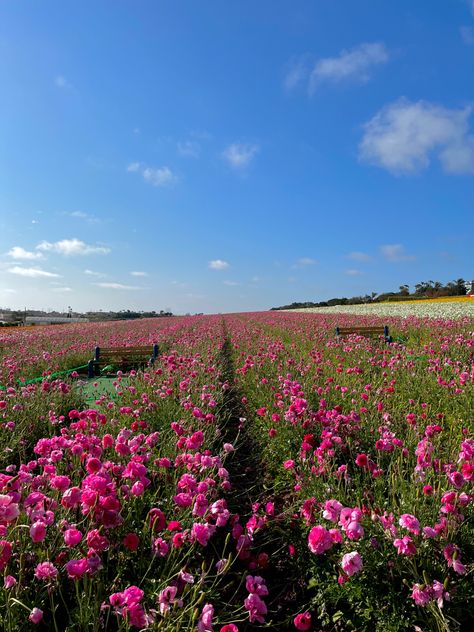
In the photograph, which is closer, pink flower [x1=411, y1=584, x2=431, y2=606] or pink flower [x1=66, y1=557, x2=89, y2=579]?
pink flower [x1=66, y1=557, x2=89, y2=579]

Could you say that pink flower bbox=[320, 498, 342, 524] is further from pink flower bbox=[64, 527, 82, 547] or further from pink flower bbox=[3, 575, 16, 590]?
pink flower bbox=[3, 575, 16, 590]

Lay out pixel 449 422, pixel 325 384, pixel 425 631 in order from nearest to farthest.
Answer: pixel 425 631, pixel 449 422, pixel 325 384

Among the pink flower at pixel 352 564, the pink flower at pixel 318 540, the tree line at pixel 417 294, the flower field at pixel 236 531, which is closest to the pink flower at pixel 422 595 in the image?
the flower field at pixel 236 531

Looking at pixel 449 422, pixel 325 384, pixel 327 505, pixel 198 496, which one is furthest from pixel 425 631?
pixel 325 384

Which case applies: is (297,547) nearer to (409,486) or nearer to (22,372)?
(409,486)

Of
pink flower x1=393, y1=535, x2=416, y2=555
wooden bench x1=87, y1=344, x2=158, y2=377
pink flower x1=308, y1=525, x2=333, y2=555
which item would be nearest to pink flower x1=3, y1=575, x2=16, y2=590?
pink flower x1=308, y1=525, x2=333, y2=555

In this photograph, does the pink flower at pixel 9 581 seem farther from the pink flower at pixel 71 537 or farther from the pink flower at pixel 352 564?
the pink flower at pixel 352 564

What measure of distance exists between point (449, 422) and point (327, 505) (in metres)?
3.06

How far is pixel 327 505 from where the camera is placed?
76.6 inches

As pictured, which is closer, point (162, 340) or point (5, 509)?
point (5, 509)

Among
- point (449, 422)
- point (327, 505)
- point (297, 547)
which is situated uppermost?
point (327, 505)

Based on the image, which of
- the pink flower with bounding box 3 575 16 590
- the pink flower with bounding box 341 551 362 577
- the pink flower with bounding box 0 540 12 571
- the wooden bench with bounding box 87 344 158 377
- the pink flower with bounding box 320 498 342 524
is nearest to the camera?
the pink flower with bounding box 0 540 12 571

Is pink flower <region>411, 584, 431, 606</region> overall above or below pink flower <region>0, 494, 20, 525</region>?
below

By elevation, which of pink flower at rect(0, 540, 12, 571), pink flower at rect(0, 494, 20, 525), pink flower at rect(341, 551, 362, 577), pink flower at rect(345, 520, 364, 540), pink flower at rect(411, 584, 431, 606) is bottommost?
pink flower at rect(411, 584, 431, 606)
